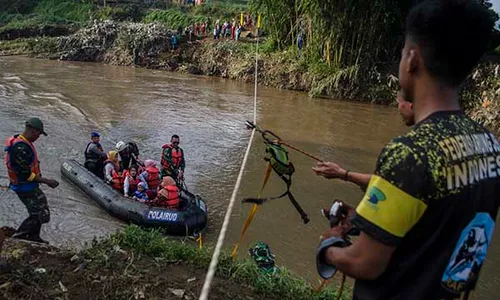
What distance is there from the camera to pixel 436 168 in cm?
139

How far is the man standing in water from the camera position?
1.39 metres

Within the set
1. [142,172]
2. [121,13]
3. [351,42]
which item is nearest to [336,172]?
[142,172]

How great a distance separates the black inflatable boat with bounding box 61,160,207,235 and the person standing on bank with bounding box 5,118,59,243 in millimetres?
2204

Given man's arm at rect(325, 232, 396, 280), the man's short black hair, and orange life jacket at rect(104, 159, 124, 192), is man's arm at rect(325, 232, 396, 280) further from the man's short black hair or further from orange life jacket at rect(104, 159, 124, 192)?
orange life jacket at rect(104, 159, 124, 192)

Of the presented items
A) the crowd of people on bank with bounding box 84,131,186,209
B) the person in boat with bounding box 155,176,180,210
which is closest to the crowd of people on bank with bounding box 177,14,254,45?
the crowd of people on bank with bounding box 84,131,186,209

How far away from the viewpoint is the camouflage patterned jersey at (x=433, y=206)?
1.38 m

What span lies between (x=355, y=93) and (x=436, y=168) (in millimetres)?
20193

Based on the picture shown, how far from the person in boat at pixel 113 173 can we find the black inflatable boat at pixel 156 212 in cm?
17

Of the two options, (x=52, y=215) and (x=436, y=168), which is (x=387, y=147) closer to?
(x=436, y=168)

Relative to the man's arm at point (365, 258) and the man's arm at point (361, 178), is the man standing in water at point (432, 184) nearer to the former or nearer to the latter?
the man's arm at point (365, 258)

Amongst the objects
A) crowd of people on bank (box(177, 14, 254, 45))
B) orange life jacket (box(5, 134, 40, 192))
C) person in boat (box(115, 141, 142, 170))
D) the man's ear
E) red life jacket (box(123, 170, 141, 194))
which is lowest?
red life jacket (box(123, 170, 141, 194))

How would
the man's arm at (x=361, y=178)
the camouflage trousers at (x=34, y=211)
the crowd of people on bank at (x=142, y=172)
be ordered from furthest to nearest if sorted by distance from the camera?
the crowd of people on bank at (x=142, y=172)
the camouflage trousers at (x=34, y=211)
the man's arm at (x=361, y=178)

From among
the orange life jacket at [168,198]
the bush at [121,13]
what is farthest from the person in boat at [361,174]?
the bush at [121,13]

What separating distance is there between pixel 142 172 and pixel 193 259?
4793 mm
